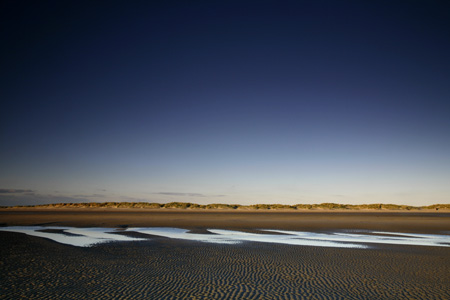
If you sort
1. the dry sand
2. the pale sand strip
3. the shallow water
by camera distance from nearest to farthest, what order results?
the dry sand < the shallow water < the pale sand strip

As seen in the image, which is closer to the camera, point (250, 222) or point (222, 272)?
point (222, 272)

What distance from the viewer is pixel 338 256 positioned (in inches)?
503

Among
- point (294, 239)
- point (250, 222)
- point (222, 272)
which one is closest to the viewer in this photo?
point (222, 272)

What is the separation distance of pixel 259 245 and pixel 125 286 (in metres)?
9.07

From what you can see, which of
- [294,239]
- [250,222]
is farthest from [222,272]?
[250,222]

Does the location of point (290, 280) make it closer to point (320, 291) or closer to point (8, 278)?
point (320, 291)

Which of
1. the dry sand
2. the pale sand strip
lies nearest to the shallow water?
the dry sand

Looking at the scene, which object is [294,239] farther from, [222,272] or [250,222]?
[250,222]

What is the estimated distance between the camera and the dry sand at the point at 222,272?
7.75m

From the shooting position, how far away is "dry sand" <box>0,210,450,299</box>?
25.4 feet

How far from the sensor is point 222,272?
32.9 ft

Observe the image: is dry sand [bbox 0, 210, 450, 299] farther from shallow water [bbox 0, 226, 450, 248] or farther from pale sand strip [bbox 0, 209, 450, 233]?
pale sand strip [bbox 0, 209, 450, 233]

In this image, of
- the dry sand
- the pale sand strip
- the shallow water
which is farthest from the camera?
the pale sand strip

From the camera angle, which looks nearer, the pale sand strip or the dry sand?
the dry sand
